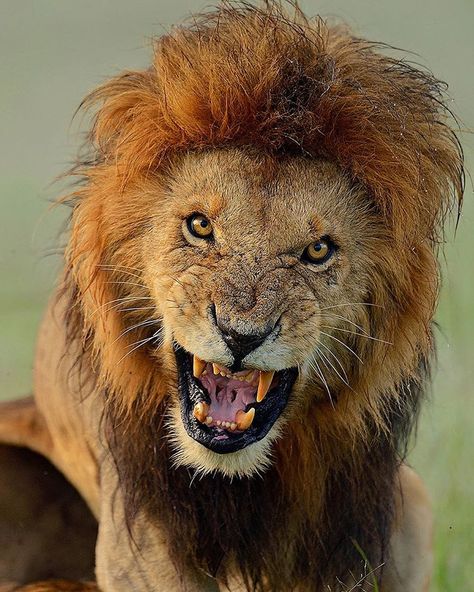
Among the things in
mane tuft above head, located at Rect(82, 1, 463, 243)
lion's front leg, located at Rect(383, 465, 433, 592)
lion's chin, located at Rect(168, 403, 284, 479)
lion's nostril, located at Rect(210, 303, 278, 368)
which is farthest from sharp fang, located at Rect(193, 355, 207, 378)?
lion's front leg, located at Rect(383, 465, 433, 592)

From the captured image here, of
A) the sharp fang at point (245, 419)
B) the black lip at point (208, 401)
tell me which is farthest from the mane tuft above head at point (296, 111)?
the sharp fang at point (245, 419)

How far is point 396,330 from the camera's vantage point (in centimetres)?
415

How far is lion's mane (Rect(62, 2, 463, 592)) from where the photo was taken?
4031mm

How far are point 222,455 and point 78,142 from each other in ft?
16.8

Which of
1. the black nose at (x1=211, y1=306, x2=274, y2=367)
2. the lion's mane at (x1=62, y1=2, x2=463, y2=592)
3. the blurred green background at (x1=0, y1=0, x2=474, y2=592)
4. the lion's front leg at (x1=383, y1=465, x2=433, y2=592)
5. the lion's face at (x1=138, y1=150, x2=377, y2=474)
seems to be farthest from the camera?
the blurred green background at (x1=0, y1=0, x2=474, y2=592)

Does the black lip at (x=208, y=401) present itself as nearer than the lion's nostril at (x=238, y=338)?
No

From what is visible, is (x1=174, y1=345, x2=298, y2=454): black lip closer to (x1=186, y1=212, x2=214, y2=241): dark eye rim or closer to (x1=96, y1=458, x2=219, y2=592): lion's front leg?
(x1=186, y1=212, x2=214, y2=241): dark eye rim

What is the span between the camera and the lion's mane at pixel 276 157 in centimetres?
403

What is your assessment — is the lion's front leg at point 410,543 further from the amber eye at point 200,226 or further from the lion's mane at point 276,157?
the amber eye at point 200,226

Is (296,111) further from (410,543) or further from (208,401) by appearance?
(410,543)

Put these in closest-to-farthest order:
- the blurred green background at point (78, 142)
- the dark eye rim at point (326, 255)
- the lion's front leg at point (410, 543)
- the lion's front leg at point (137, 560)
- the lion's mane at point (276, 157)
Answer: the dark eye rim at point (326, 255)
the lion's mane at point (276, 157)
the lion's front leg at point (137, 560)
the lion's front leg at point (410, 543)
the blurred green background at point (78, 142)

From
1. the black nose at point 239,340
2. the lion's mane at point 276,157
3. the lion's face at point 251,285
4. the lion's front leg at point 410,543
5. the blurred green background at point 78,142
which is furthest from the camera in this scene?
the blurred green background at point 78,142

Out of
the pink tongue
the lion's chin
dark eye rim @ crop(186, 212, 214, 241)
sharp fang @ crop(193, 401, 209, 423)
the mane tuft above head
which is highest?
the mane tuft above head

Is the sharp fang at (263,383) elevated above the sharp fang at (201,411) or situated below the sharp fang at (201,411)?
above
